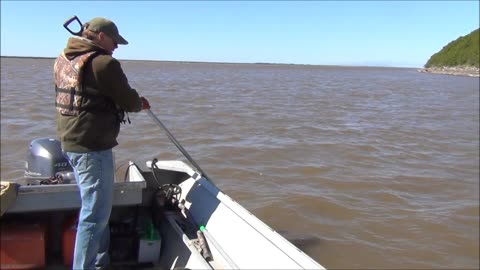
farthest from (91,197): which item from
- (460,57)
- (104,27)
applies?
(460,57)

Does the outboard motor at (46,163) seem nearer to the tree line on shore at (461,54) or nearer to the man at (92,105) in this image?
the man at (92,105)

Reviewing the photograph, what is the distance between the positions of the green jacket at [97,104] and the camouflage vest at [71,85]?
3 cm

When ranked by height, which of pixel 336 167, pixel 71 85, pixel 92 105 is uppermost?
pixel 71 85

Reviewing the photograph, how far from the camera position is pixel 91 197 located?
274cm

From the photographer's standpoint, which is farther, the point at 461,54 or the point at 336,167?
the point at 461,54

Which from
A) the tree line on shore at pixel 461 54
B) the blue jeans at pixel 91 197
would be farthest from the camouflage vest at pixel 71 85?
the tree line on shore at pixel 461 54

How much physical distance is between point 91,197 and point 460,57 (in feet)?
248

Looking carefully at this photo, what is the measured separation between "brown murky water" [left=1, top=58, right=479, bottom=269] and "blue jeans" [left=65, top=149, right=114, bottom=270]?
9.43ft

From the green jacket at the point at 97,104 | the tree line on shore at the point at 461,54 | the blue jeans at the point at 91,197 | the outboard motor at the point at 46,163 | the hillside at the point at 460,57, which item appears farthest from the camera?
the tree line on shore at the point at 461,54

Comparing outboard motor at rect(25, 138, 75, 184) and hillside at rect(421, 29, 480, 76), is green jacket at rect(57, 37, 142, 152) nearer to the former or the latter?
outboard motor at rect(25, 138, 75, 184)

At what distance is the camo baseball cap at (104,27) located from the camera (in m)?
2.57

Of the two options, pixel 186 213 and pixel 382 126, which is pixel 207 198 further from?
pixel 382 126

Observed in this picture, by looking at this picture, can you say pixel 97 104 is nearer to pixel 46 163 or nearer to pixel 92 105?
pixel 92 105

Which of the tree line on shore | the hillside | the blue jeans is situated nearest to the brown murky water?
the blue jeans
